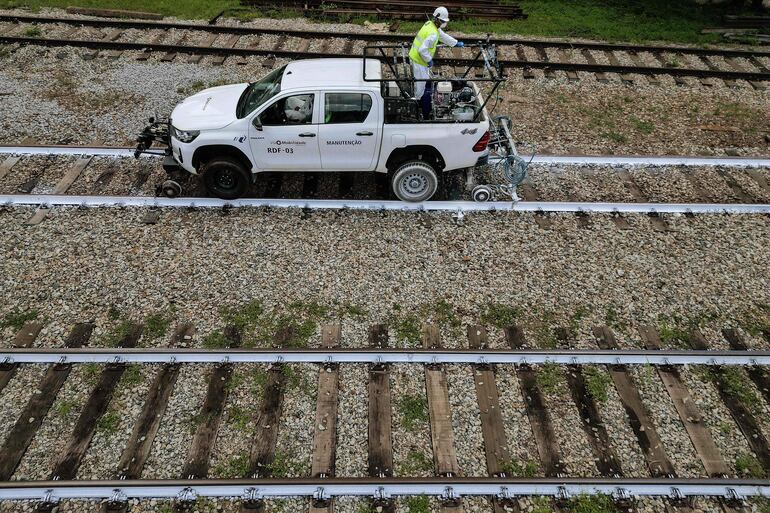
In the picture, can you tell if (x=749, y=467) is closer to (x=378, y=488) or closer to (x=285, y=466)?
(x=378, y=488)

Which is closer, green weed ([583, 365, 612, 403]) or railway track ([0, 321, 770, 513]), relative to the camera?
railway track ([0, 321, 770, 513])

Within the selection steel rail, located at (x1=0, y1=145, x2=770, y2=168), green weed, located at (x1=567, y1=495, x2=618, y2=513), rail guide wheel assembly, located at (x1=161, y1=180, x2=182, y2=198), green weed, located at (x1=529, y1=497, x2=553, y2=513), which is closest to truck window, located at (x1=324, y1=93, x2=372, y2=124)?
rail guide wheel assembly, located at (x1=161, y1=180, x2=182, y2=198)

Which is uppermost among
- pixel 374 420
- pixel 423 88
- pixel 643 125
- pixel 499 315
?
pixel 423 88

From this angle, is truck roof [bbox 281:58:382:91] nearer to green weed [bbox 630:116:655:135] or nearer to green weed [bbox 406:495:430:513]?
green weed [bbox 406:495:430:513]

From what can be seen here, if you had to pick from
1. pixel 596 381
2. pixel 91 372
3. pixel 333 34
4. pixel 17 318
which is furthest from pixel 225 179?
pixel 333 34

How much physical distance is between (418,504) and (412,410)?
1112 mm

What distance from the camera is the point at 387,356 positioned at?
273 inches

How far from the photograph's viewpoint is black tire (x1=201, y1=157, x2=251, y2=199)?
8.66m

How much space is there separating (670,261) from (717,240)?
1110 mm

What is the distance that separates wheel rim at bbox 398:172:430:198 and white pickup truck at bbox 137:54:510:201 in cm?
2

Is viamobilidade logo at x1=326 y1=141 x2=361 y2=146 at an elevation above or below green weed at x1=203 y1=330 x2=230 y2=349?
above

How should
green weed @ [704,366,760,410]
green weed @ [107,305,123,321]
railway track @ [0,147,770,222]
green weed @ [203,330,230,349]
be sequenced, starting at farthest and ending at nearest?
railway track @ [0,147,770,222], green weed @ [107,305,123,321], green weed @ [203,330,230,349], green weed @ [704,366,760,410]

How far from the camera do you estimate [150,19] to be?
14.4m

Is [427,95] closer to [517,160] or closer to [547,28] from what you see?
[517,160]
